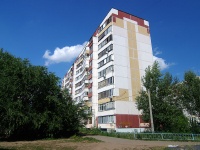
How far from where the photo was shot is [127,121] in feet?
143

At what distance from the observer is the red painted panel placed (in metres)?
42.5

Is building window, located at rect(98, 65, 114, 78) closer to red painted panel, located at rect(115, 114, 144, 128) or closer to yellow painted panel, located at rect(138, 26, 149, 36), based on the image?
red painted panel, located at rect(115, 114, 144, 128)

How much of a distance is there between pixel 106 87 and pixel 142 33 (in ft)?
55.6

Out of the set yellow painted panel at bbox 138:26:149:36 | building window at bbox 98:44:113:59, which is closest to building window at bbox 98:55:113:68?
building window at bbox 98:44:113:59

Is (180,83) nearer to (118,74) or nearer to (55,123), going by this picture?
(118,74)

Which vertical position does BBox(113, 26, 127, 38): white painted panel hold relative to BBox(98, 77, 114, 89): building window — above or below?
above

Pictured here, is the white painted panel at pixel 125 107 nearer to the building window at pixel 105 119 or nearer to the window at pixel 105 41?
the building window at pixel 105 119

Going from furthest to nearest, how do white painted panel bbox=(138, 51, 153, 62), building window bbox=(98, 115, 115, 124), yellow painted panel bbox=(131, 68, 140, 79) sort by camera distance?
white painted panel bbox=(138, 51, 153, 62) < yellow painted panel bbox=(131, 68, 140, 79) < building window bbox=(98, 115, 115, 124)

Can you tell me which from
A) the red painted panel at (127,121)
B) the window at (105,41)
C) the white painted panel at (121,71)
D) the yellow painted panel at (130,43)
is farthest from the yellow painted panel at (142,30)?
the red painted panel at (127,121)

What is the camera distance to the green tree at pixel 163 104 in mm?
32250

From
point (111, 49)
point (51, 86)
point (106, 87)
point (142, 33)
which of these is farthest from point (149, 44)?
point (51, 86)

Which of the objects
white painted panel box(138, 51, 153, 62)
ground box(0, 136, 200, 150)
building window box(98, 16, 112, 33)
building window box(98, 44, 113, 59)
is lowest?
ground box(0, 136, 200, 150)

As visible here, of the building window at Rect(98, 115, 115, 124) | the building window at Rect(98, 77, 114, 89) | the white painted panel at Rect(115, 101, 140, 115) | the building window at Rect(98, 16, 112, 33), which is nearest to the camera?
the white painted panel at Rect(115, 101, 140, 115)

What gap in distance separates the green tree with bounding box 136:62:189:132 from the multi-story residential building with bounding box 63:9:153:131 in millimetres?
9868
